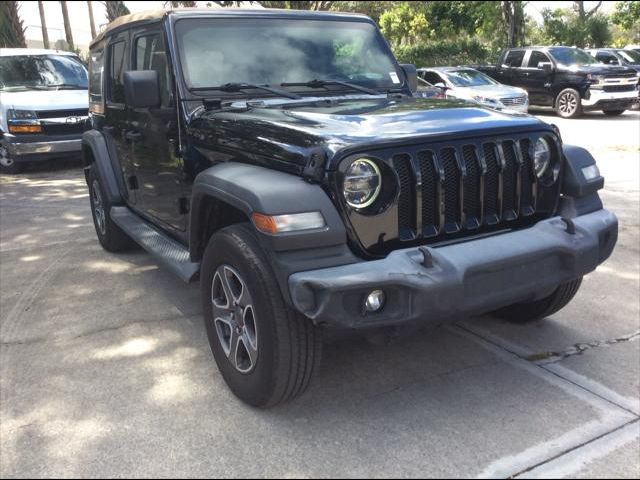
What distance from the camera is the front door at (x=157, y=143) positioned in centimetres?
387

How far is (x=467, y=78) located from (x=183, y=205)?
1317cm

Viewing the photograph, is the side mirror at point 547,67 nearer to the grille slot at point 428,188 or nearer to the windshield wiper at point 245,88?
the windshield wiper at point 245,88

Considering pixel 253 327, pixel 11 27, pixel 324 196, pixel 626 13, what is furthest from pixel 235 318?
pixel 626 13

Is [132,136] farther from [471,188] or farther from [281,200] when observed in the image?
[471,188]

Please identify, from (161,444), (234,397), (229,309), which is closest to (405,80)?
(229,309)

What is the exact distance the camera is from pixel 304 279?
8.04 feet

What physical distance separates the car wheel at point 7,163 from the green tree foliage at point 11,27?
28.3 ft

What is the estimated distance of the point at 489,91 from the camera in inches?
584

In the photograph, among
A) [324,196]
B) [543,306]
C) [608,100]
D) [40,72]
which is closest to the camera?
[324,196]

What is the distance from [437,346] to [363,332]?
1142mm

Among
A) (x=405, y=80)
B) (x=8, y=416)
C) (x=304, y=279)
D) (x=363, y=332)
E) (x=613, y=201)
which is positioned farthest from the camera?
(x=613, y=201)

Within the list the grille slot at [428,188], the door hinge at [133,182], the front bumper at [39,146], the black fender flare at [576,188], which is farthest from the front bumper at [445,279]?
the front bumper at [39,146]

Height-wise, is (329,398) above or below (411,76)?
below

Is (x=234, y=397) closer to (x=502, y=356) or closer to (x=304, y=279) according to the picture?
(x=304, y=279)
